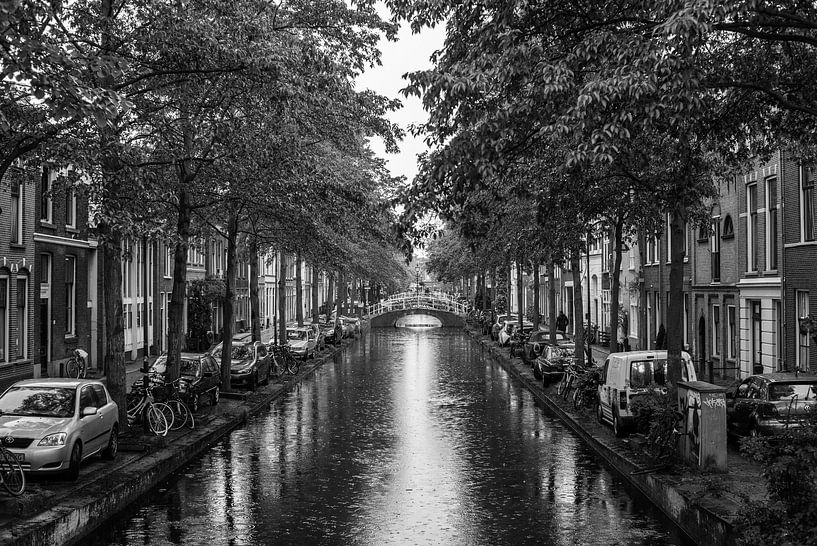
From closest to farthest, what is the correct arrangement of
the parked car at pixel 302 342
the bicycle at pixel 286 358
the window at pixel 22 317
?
the window at pixel 22 317 < the bicycle at pixel 286 358 < the parked car at pixel 302 342

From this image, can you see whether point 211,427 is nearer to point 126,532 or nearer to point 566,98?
point 126,532

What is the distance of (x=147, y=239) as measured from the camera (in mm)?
16125

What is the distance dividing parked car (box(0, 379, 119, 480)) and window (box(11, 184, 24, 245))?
15.2m

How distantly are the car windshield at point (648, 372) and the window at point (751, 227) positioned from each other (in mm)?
12572

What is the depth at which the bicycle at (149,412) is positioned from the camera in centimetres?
1849

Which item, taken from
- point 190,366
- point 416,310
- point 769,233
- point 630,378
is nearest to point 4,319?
point 190,366

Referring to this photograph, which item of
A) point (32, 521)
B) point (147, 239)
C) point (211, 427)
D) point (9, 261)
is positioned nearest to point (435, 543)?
point (32, 521)

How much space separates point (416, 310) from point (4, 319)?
66100 millimetres

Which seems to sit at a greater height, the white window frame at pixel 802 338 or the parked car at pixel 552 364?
the white window frame at pixel 802 338

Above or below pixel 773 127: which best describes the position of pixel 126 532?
below

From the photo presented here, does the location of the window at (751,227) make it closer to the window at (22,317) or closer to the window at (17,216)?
the window at (17,216)

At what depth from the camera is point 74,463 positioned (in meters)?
14.0

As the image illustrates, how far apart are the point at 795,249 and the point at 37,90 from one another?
73.1 ft

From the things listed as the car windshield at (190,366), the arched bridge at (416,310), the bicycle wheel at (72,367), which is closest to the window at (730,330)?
the car windshield at (190,366)
